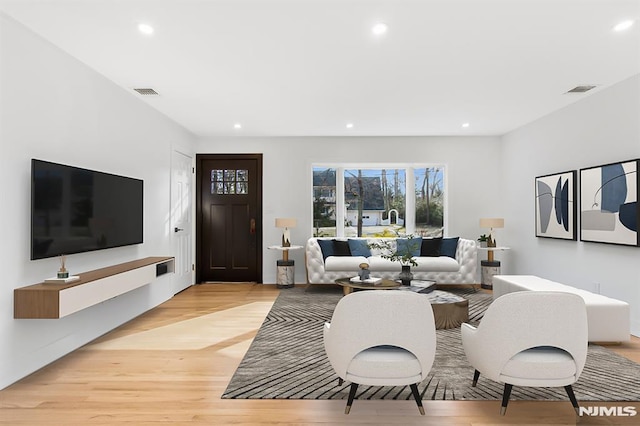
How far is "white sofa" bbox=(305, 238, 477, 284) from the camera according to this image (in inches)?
251

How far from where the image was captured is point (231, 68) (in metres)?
3.91

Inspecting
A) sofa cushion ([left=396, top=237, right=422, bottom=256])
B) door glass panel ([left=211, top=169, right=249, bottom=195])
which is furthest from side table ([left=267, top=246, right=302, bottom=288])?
sofa cushion ([left=396, top=237, right=422, bottom=256])

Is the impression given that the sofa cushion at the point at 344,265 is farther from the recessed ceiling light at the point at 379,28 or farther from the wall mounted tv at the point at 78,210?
the recessed ceiling light at the point at 379,28

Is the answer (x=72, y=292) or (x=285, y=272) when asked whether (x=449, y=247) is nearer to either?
(x=285, y=272)

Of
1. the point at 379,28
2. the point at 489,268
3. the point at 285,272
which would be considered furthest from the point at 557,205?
the point at 285,272

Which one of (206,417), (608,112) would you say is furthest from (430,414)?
(608,112)

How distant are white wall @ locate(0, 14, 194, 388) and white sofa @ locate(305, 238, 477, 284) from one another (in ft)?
8.00

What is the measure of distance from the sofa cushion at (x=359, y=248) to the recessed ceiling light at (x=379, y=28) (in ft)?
13.5

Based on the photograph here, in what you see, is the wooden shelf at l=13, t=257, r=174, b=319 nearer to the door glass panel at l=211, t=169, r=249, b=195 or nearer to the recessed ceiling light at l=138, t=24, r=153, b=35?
the recessed ceiling light at l=138, t=24, r=153, b=35

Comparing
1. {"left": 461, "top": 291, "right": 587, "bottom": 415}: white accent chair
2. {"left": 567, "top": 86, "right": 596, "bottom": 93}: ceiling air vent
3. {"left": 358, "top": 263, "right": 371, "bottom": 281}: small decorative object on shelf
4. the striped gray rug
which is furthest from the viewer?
{"left": 358, "top": 263, "right": 371, "bottom": 281}: small decorative object on shelf

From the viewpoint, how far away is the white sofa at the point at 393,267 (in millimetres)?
6367

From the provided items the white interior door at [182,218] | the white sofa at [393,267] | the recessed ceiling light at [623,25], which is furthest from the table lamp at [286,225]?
the recessed ceiling light at [623,25]

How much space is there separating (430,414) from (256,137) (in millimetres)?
5670

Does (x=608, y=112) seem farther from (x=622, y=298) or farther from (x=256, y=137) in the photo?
(x=256, y=137)
